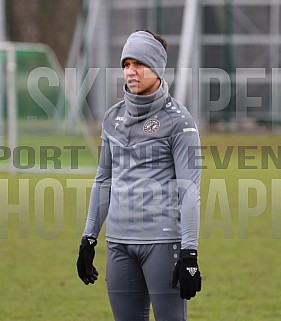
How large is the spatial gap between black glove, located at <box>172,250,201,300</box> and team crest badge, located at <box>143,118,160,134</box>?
599 millimetres

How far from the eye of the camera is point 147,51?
201 inches

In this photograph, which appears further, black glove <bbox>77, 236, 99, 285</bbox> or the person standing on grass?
black glove <bbox>77, 236, 99, 285</bbox>

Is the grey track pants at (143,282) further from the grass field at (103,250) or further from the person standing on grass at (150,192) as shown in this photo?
the grass field at (103,250)

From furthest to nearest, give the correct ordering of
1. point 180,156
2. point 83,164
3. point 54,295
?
1. point 83,164
2. point 54,295
3. point 180,156

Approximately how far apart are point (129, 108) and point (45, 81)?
14596 mm

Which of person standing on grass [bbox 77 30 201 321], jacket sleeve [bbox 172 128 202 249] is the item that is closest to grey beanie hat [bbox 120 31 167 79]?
person standing on grass [bbox 77 30 201 321]

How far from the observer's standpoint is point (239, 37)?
3231 cm

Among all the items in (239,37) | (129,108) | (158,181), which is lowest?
(158,181)

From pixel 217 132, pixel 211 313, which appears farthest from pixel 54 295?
pixel 217 132

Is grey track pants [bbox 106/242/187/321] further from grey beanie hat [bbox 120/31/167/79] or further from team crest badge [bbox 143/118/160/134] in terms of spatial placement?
grey beanie hat [bbox 120/31/167/79]

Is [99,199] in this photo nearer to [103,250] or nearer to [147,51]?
[147,51]

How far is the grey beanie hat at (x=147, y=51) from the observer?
5.09 m

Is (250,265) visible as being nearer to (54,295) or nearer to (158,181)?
(54,295)

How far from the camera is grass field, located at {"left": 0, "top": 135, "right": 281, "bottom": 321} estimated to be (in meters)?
8.22
